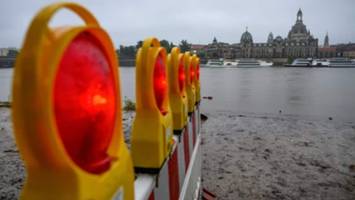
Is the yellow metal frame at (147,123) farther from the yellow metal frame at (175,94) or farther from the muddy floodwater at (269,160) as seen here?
the muddy floodwater at (269,160)

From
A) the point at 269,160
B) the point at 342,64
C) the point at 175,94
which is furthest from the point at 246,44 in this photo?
the point at 175,94

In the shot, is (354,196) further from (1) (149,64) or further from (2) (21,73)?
(2) (21,73)

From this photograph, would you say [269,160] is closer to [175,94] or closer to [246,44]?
[175,94]

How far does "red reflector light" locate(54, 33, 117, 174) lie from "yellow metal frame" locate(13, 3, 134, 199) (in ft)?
0.13

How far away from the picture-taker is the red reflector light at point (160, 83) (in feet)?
4.12

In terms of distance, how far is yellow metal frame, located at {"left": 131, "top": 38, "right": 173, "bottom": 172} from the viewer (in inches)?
43.6

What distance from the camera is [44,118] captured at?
0.52 meters

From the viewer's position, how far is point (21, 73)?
0.50 m

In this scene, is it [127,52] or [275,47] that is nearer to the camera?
[127,52]

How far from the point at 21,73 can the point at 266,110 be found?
9870mm

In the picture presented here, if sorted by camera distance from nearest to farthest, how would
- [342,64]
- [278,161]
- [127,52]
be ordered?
[278,161], [342,64], [127,52]

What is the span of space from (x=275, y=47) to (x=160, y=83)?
11355 cm

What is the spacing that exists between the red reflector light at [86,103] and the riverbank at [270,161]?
2.83 m

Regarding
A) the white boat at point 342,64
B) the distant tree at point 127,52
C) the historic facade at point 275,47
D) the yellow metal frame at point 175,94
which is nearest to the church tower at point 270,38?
the historic facade at point 275,47
